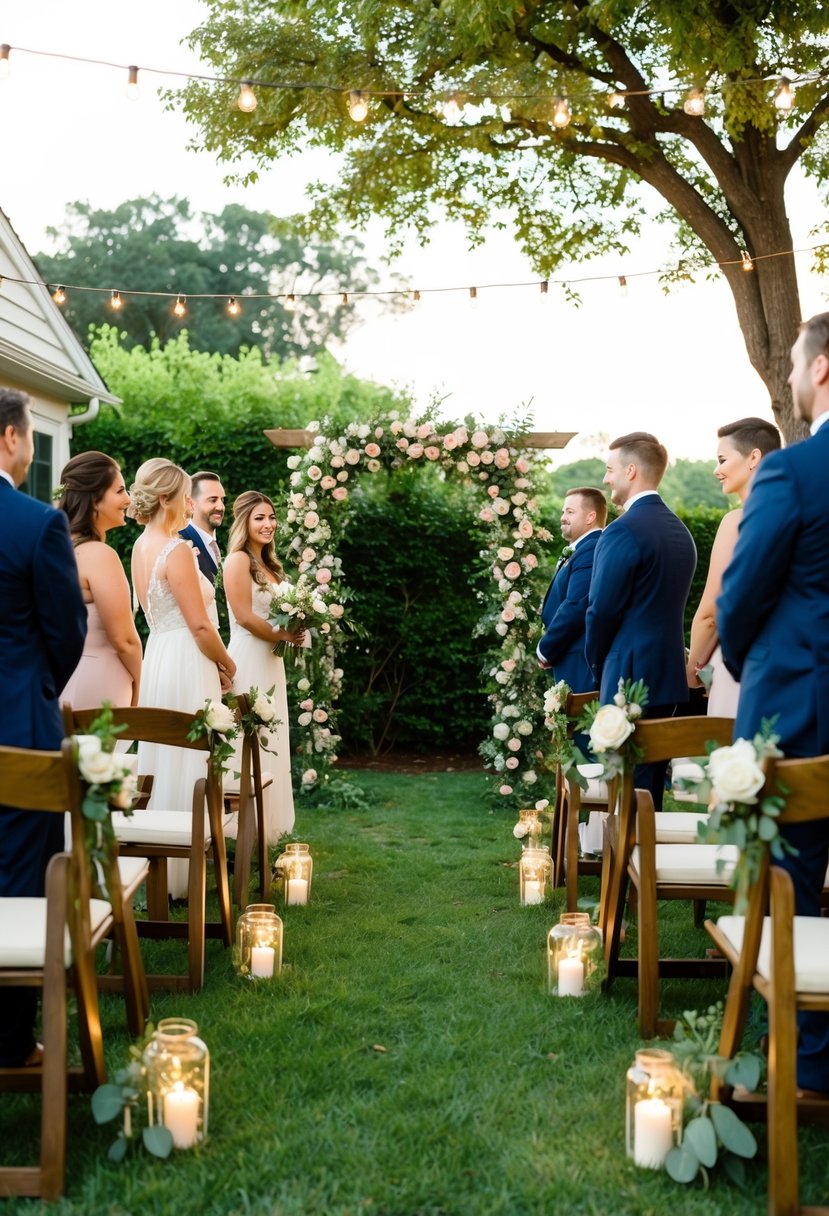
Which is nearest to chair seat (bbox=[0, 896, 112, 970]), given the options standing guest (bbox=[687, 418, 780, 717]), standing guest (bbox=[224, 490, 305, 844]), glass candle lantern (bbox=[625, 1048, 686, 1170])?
glass candle lantern (bbox=[625, 1048, 686, 1170])

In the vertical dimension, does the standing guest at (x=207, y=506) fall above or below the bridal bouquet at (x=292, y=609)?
above

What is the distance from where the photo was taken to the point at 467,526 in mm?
11500

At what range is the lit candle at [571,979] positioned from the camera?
4293mm

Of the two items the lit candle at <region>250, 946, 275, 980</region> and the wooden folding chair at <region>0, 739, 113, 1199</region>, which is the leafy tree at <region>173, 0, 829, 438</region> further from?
the wooden folding chair at <region>0, 739, 113, 1199</region>

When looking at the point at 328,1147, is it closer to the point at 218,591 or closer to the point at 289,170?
the point at 218,591

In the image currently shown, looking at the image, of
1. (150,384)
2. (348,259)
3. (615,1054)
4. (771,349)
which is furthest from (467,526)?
(348,259)

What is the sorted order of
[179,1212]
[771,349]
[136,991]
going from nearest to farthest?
[179,1212]
[136,991]
[771,349]

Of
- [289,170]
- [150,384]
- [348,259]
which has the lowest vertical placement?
[150,384]

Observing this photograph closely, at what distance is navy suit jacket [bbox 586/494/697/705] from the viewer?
5.04 m

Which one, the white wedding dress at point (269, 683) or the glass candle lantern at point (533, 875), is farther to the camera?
the white wedding dress at point (269, 683)

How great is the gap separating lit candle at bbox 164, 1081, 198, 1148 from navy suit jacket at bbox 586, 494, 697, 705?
275cm

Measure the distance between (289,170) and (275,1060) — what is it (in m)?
12.8

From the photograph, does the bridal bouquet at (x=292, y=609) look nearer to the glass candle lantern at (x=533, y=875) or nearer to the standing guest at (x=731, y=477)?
the glass candle lantern at (x=533, y=875)

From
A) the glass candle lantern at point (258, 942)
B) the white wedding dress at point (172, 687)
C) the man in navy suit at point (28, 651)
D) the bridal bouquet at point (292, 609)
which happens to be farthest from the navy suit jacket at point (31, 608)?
the bridal bouquet at point (292, 609)
